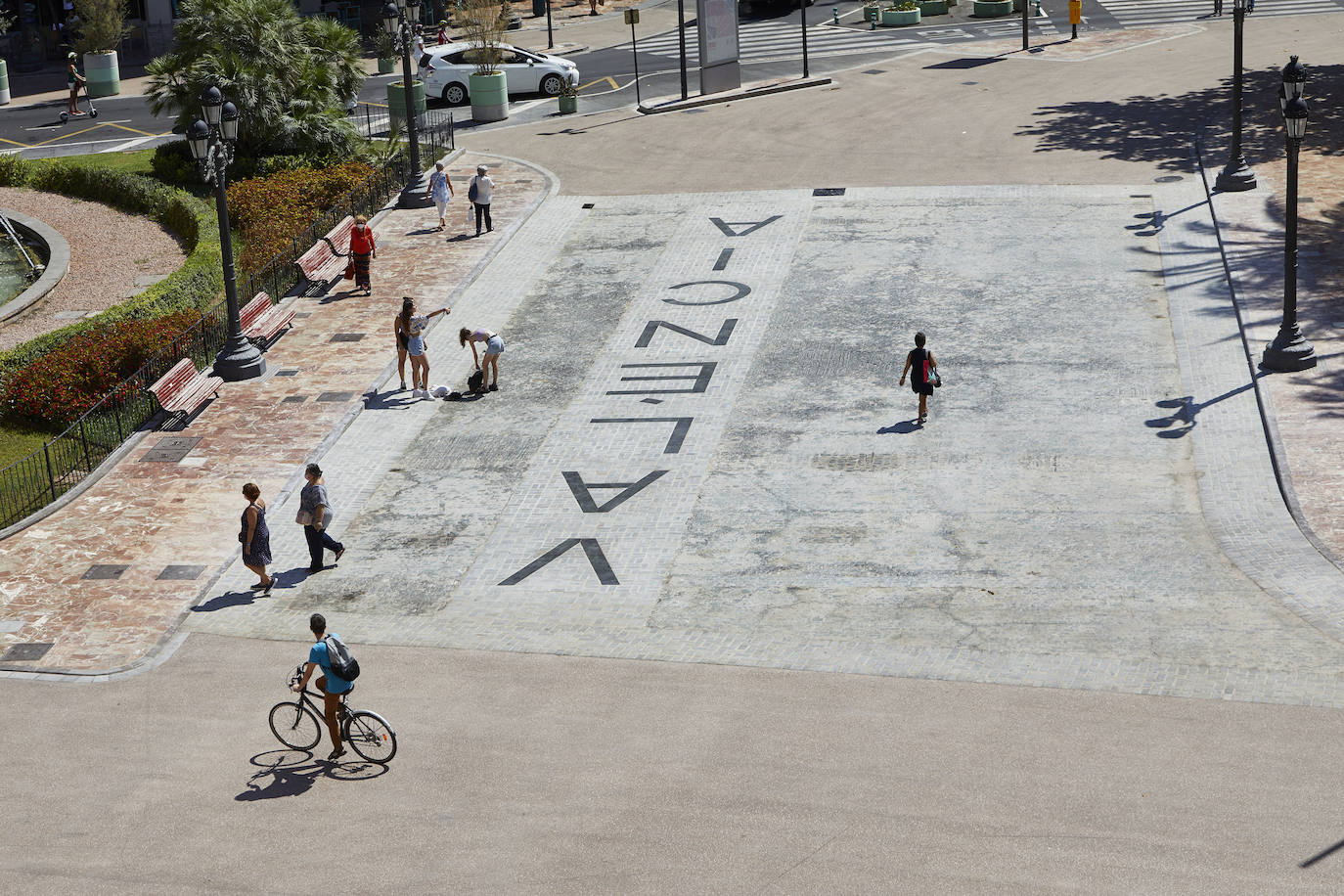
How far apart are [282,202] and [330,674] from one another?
69.0 ft

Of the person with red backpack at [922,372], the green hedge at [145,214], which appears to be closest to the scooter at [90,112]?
the green hedge at [145,214]

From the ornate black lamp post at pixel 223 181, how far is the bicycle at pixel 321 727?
10961mm

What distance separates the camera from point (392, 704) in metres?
13.4

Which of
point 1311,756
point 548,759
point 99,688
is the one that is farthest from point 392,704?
point 1311,756

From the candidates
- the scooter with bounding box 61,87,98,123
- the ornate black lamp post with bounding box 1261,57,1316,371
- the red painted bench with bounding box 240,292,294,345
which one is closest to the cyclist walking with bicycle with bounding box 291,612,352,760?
the red painted bench with bounding box 240,292,294,345

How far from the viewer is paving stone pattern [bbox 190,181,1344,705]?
47.2 ft

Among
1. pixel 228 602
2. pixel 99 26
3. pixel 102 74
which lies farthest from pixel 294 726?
pixel 99 26

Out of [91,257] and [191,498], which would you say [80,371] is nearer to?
[191,498]

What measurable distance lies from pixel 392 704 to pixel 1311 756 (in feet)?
26.3

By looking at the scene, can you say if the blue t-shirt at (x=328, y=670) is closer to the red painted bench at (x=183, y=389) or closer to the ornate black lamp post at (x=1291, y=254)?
the red painted bench at (x=183, y=389)

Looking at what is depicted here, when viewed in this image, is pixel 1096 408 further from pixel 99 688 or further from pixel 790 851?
pixel 99 688

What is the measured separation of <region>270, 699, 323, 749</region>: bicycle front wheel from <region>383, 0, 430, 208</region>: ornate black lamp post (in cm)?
1973

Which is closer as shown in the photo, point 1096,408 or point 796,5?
point 1096,408

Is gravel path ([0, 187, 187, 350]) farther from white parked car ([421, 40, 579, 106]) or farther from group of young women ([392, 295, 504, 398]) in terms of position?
white parked car ([421, 40, 579, 106])
